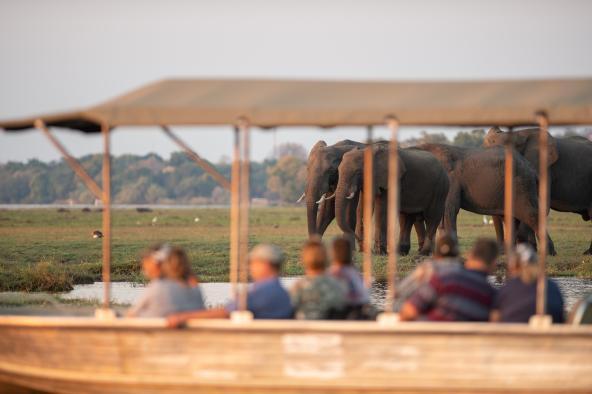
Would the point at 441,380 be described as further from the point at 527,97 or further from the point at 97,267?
the point at 97,267

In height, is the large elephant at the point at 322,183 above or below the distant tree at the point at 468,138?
below

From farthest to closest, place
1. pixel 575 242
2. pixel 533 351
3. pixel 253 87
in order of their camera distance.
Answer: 1. pixel 575 242
2. pixel 253 87
3. pixel 533 351

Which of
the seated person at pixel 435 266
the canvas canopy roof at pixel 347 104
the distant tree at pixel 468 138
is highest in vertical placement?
the distant tree at pixel 468 138

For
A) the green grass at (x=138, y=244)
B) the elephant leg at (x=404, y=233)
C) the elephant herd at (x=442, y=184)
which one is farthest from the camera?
the elephant leg at (x=404, y=233)

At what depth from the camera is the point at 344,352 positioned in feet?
37.0

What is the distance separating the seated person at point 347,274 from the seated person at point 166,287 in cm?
117

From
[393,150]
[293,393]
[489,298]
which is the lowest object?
[293,393]

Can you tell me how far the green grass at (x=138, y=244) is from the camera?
85.0 feet

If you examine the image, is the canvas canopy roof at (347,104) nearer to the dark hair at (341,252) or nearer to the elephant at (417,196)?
the dark hair at (341,252)

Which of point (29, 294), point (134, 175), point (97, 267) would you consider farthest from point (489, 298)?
point (134, 175)

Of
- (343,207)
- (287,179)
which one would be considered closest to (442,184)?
(343,207)

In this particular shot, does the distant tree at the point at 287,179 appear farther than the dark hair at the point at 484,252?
Yes

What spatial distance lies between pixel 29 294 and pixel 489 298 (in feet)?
39.7

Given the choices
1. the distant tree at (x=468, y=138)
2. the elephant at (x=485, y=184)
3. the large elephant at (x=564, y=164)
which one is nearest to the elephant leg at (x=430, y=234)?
the elephant at (x=485, y=184)
